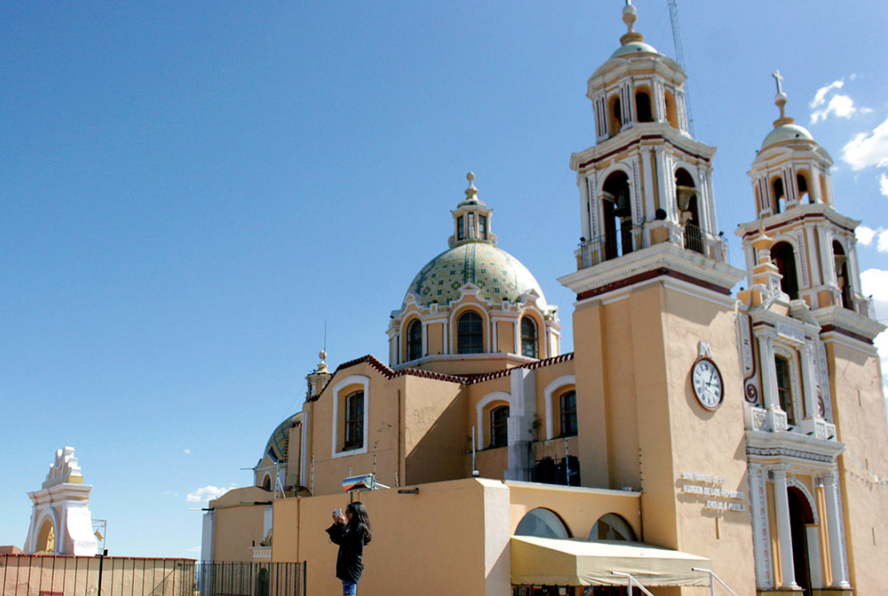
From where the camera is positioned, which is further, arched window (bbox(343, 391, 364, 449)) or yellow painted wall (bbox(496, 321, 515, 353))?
yellow painted wall (bbox(496, 321, 515, 353))

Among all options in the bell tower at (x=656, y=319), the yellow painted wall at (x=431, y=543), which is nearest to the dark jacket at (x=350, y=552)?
the yellow painted wall at (x=431, y=543)

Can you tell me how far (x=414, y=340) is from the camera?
1233 inches

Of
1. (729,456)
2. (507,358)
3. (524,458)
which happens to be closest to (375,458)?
(524,458)

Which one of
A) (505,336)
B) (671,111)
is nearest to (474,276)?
(505,336)

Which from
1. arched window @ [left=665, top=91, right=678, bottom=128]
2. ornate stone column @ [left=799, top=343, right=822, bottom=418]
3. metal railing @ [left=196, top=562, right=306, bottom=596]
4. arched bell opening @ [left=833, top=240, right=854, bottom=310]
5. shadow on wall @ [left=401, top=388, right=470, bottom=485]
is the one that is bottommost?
metal railing @ [left=196, top=562, right=306, bottom=596]

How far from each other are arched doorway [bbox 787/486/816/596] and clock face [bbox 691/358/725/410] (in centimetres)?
392

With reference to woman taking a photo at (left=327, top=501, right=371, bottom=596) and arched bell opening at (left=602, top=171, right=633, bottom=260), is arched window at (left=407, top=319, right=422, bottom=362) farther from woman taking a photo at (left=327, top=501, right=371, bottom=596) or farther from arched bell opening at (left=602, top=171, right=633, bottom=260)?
woman taking a photo at (left=327, top=501, right=371, bottom=596)

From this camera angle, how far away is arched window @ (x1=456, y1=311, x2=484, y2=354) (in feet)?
99.1

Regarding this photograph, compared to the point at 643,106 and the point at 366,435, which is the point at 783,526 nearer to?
the point at 643,106

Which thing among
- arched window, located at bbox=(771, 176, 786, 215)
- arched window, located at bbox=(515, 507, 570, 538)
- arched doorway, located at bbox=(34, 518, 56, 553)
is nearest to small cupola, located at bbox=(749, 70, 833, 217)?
arched window, located at bbox=(771, 176, 786, 215)

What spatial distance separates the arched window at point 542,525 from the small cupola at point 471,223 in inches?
720

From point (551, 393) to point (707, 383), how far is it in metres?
4.84

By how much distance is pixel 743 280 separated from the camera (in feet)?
70.7

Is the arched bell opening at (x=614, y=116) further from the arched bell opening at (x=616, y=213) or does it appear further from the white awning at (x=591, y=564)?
the white awning at (x=591, y=564)
